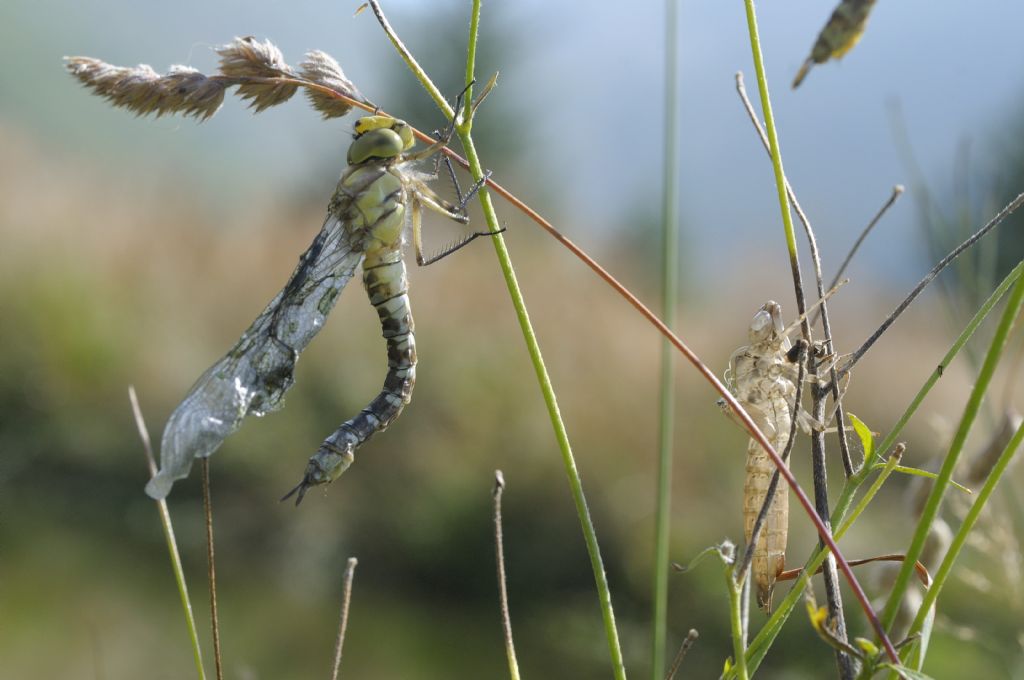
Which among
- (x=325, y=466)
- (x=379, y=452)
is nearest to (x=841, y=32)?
(x=325, y=466)

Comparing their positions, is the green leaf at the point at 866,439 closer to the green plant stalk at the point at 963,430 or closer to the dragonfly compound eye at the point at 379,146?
the green plant stalk at the point at 963,430

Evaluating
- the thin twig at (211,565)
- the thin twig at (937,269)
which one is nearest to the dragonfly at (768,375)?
the thin twig at (937,269)

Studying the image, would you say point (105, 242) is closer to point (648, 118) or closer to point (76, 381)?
point (76, 381)

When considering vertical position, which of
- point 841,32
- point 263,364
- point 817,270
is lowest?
point 263,364

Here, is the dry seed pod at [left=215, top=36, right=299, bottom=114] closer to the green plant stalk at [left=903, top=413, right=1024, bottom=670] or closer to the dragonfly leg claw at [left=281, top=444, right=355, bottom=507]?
the dragonfly leg claw at [left=281, top=444, right=355, bottom=507]

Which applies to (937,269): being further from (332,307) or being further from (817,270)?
(332,307)

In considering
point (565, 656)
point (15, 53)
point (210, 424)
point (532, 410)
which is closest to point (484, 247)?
point (532, 410)
